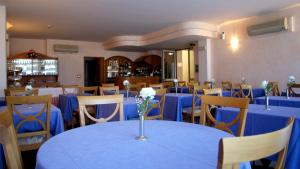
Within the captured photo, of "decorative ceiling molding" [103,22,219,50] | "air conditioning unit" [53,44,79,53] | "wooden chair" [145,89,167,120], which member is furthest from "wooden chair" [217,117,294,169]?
"air conditioning unit" [53,44,79,53]

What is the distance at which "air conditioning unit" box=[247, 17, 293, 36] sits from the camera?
6961 mm

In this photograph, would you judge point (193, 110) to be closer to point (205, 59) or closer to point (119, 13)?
point (119, 13)

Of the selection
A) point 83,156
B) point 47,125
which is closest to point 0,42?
point 47,125

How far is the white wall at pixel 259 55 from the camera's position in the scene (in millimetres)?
6992

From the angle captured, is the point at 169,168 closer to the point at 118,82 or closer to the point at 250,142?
the point at 250,142

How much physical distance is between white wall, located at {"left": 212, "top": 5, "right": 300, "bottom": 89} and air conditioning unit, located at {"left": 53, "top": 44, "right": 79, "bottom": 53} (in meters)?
6.47

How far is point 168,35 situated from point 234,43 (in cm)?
241

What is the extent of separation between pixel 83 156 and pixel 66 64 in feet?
36.9

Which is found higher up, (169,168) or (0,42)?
(0,42)

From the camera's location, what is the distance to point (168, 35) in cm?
937

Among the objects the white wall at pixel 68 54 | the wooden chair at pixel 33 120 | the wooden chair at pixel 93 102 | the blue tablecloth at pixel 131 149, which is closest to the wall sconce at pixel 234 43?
the white wall at pixel 68 54

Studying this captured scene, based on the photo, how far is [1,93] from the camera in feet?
19.3

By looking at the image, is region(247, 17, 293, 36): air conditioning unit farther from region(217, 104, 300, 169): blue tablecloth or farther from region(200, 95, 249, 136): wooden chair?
region(200, 95, 249, 136): wooden chair

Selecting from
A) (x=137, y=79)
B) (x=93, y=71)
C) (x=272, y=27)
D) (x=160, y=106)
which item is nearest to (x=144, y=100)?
(x=160, y=106)
